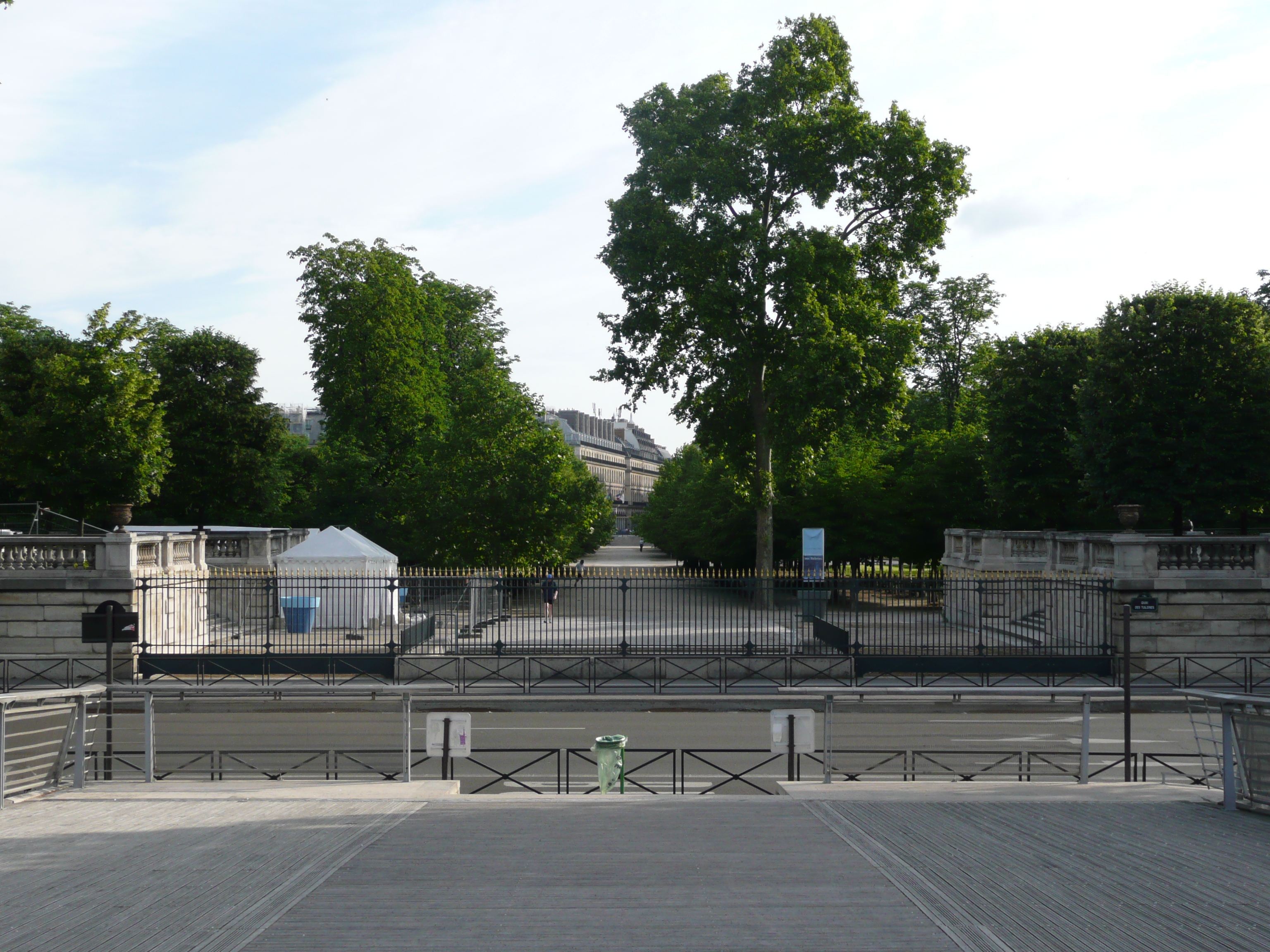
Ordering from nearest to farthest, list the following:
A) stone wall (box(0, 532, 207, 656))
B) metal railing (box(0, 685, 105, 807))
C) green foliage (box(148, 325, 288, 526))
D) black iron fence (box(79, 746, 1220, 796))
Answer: metal railing (box(0, 685, 105, 807)) < black iron fence (box(79, 746, 1220, 796)) < stone wall (box(0, 532, 207, 656)) < green foliage (box(148, 325, 288, 526))

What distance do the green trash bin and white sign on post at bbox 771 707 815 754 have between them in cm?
195

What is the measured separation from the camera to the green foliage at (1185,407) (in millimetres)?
31828

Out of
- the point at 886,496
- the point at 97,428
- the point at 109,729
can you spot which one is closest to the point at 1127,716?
the point at 109,729

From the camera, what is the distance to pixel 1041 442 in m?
39.4

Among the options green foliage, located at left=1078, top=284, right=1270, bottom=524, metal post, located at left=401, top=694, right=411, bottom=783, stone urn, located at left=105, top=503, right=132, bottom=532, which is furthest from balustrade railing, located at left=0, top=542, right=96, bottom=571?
green foliage, located at left=1078, top=284, right=1270, bottom=524

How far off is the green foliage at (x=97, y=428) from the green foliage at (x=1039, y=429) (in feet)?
98.3

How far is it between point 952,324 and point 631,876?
5455cm

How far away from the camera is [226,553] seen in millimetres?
35062

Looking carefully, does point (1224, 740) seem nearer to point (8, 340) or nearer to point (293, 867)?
point (293, 867)

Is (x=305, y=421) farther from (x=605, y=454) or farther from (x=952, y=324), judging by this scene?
(x=952, y=324)

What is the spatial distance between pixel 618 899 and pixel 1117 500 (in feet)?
102

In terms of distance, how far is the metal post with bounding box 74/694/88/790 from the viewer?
1132 cm

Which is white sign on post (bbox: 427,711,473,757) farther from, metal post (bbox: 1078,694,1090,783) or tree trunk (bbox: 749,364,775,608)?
tree trunk (bbox: 749,364,775,608)

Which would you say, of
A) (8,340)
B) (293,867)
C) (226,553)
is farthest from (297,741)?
(8,340)
